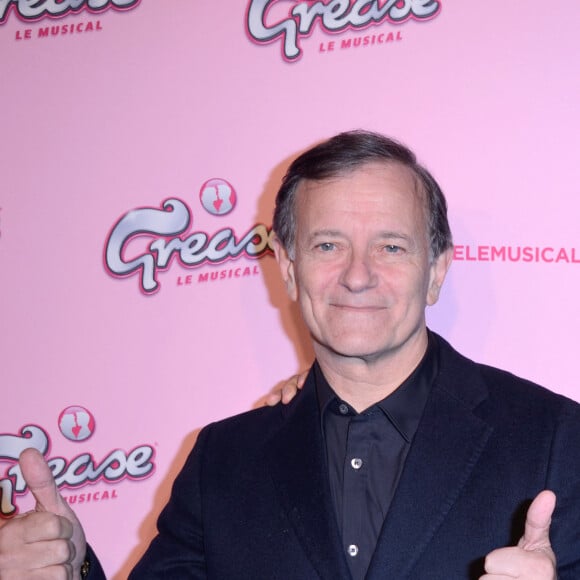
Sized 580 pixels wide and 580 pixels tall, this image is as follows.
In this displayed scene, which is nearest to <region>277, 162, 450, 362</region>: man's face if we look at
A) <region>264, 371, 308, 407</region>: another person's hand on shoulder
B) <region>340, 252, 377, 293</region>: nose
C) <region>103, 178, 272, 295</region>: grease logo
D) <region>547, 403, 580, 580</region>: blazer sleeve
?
<region>340, 252, 377, 293</region>: nose

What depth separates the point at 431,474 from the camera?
85.6 inches

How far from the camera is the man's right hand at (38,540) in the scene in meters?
2.07

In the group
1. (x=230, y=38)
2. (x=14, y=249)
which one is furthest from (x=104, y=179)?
(x=230, y=38)

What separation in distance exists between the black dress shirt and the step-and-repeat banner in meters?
0.53

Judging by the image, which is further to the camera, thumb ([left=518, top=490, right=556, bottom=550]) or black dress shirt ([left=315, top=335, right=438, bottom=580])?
black dress shirt ([left=315, top=335, right=438, bottom=580])

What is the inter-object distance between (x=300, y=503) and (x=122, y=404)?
3.05ft

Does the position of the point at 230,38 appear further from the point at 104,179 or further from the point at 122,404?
the point at 122,404

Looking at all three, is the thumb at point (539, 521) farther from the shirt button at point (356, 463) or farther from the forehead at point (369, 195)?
the forehead at point (369, 195)

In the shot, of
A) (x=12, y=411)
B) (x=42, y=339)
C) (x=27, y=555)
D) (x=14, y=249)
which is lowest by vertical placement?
(x=27, y=555)

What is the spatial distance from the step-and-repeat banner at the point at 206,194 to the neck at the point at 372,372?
1.56 ft

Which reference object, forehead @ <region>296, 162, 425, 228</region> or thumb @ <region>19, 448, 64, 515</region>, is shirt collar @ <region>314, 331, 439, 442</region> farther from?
thumb @ <region>19, 448, 64, 515</region>

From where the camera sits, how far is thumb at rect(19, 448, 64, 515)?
2.13 m

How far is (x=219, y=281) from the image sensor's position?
3.01 m

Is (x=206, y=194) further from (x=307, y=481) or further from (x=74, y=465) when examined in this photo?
(x=307, y=481)
